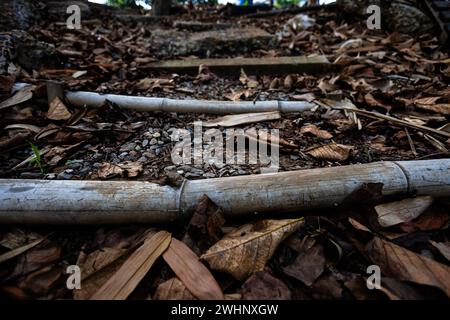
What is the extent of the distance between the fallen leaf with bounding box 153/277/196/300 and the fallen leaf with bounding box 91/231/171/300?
0.30ft

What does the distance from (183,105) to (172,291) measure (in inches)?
57.7

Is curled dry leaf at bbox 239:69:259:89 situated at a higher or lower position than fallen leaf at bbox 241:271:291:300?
higher

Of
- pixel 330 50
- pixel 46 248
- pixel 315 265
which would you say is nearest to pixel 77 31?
pixel 330 50

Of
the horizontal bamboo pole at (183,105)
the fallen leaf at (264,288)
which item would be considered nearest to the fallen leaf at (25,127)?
the horizontal bamboo pole at (183,105)

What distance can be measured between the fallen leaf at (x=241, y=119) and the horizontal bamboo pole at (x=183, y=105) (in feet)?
0.32

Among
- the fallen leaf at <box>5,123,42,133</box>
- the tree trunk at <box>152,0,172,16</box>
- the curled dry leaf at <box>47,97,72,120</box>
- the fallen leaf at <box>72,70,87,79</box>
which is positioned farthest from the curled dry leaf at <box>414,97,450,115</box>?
the tree trunk at <box>152,0,172,16</box>

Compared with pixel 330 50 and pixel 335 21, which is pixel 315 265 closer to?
pixel 330 50

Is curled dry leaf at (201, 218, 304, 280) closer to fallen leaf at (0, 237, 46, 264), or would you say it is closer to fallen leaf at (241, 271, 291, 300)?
fallen leaf at (241, 271, 291, 300)

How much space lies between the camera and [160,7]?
265 inches

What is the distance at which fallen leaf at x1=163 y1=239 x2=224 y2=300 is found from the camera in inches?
37.1

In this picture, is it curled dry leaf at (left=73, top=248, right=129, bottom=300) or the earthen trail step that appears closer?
curled dry leaf at (left=73, top=248, right=129, bottom=300)

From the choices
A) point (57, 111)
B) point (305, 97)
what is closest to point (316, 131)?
point (305, 97)

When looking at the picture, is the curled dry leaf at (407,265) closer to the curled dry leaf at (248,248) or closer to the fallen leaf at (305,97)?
the curled dry leaf at (248,248)

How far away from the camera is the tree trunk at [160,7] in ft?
22.0
